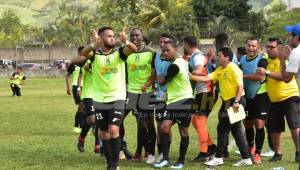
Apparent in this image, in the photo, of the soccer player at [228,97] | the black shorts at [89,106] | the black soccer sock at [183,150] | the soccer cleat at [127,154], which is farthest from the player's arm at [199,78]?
the black shorts at [89,106]

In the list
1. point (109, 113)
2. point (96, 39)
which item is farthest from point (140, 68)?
point (96, 39)

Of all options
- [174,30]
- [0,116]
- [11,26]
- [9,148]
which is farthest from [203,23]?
[9,148]

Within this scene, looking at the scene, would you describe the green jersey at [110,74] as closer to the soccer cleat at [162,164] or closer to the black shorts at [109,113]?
the black shorts at [109,113]

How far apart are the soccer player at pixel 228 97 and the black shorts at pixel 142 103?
111 centimetres

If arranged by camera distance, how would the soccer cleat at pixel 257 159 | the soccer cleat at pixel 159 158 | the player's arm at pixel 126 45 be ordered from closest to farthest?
the player's arm at pixel 126 45, the soccer cleat at pixel 257 159, the soccer cleat at pixel 159 158

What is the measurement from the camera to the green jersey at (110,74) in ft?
32.3

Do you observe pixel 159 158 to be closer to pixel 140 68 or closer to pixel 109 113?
pixel 109 113

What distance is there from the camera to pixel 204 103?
11328mm

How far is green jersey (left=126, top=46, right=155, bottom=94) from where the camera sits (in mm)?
10984

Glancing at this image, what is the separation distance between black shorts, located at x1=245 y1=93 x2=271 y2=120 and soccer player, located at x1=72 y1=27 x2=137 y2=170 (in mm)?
2564

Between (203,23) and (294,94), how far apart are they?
68.1 metres

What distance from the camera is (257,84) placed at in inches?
431

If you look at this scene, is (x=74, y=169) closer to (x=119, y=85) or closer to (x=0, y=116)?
(x=119, y=85)

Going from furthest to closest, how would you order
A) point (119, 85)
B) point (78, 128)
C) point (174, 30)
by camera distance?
point (174, 30)
point (78, 128)
point (119, 85)
